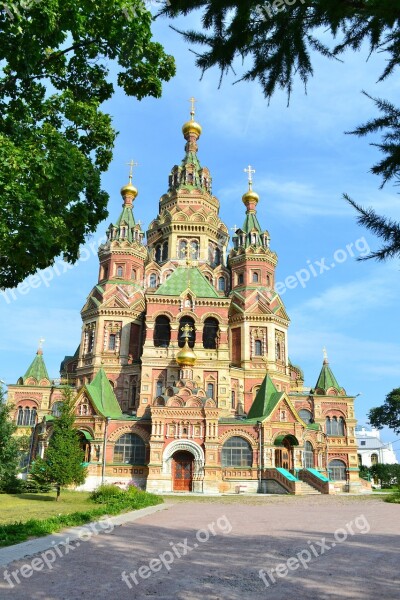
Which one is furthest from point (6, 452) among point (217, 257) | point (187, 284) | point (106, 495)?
point (217, 257)

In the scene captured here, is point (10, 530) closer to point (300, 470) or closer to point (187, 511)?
point (187, 511)

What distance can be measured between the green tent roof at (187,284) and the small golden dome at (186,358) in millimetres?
5663

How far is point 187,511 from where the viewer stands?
19.6 metres

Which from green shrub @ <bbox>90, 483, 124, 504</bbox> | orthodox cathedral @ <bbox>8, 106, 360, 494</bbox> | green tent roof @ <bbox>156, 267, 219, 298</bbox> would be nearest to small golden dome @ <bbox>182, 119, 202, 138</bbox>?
orthodox cathedral @ <bbox>8, 106, 360, 494</bbox>

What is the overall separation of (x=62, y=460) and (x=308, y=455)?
21.4 meters

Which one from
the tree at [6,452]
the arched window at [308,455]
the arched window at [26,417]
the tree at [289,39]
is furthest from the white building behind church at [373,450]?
the tree at [289,39]

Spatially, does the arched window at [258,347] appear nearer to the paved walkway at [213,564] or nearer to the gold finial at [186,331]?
the gold finial at [186,331]

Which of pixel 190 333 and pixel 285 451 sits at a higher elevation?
pixel 190 333

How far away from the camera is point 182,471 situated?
3375cm

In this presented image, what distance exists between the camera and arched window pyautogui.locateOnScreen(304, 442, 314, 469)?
126ft

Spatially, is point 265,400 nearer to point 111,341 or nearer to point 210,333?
point 210,333

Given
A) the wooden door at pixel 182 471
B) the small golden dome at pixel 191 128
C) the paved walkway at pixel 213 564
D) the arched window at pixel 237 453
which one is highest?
the small golden dome at pixel 191 128

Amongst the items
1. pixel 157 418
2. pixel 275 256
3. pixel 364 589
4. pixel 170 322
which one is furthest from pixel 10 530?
pixel 275 256

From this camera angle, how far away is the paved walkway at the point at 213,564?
7.40 meters
